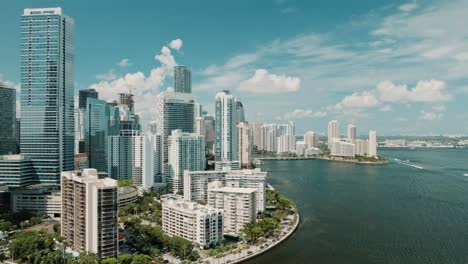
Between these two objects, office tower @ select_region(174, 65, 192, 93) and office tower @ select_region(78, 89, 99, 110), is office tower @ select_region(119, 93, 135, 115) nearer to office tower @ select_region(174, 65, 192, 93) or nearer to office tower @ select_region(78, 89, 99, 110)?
office tower @ select_region(78, 89, 99, 110)

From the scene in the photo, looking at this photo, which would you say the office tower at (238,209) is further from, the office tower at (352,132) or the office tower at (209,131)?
the office tower at (352,132)

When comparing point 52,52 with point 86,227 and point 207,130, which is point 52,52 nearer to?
point 86,227

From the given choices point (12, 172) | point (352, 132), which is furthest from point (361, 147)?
point (12, 172)

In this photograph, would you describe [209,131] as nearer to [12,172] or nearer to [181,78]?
[181,78]

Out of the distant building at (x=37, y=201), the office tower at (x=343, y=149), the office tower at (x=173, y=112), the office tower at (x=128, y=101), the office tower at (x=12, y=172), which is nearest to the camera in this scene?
the distant building at (x=37, y=201)

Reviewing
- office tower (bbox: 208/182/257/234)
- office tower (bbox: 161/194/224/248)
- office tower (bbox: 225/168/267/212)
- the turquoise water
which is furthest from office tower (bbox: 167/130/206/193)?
office tower (bbox: 161/194/224/248)

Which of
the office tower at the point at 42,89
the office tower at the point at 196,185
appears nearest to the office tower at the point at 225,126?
the office tower at the point at 196,185
